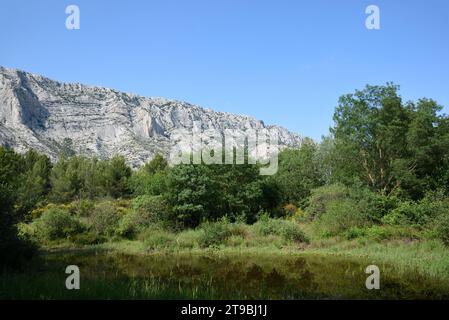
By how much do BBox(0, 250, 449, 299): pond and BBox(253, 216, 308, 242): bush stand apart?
12.0 feet

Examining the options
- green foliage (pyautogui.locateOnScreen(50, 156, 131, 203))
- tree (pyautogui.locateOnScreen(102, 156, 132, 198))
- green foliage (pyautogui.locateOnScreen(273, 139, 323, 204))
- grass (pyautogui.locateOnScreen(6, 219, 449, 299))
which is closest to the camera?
grass (pyautogui.locateOnScreen(6, 219, 449, 299))

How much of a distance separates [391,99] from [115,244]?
80.3 feet

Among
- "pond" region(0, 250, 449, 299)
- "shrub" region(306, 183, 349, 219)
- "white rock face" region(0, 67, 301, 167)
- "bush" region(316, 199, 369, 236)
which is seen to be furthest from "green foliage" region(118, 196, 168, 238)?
"white rock face" region(0, 67, 301, 167)

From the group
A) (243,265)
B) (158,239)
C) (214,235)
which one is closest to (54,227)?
(158,239)

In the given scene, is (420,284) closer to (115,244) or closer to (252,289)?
(252,289)

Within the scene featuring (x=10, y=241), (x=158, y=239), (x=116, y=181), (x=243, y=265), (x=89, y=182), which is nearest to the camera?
(x=10, y=241)

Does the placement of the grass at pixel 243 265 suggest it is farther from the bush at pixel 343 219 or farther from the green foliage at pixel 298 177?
the green foliage at pixel 298 177

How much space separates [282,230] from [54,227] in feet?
49.5

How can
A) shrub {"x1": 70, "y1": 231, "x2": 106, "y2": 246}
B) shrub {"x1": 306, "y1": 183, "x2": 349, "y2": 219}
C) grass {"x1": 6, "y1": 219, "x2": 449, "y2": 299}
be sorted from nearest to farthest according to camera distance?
grass {"x1": 6, "y1": 219, "x2": 449, "y2": 299}
shrub {"x1": 70, "y1": 231, "x2": 106, "y2": 246}
shrub {"x1": 306, "y1": 183, "x2": 349, "y2": 219}

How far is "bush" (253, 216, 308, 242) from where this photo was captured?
2338 cm

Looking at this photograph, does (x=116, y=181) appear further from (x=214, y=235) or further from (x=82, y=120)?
(x=82, y=120)

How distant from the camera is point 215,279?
497 inches

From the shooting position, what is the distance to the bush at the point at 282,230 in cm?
2338

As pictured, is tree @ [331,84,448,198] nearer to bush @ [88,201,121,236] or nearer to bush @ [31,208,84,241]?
bush @ [88,201,121,236]
